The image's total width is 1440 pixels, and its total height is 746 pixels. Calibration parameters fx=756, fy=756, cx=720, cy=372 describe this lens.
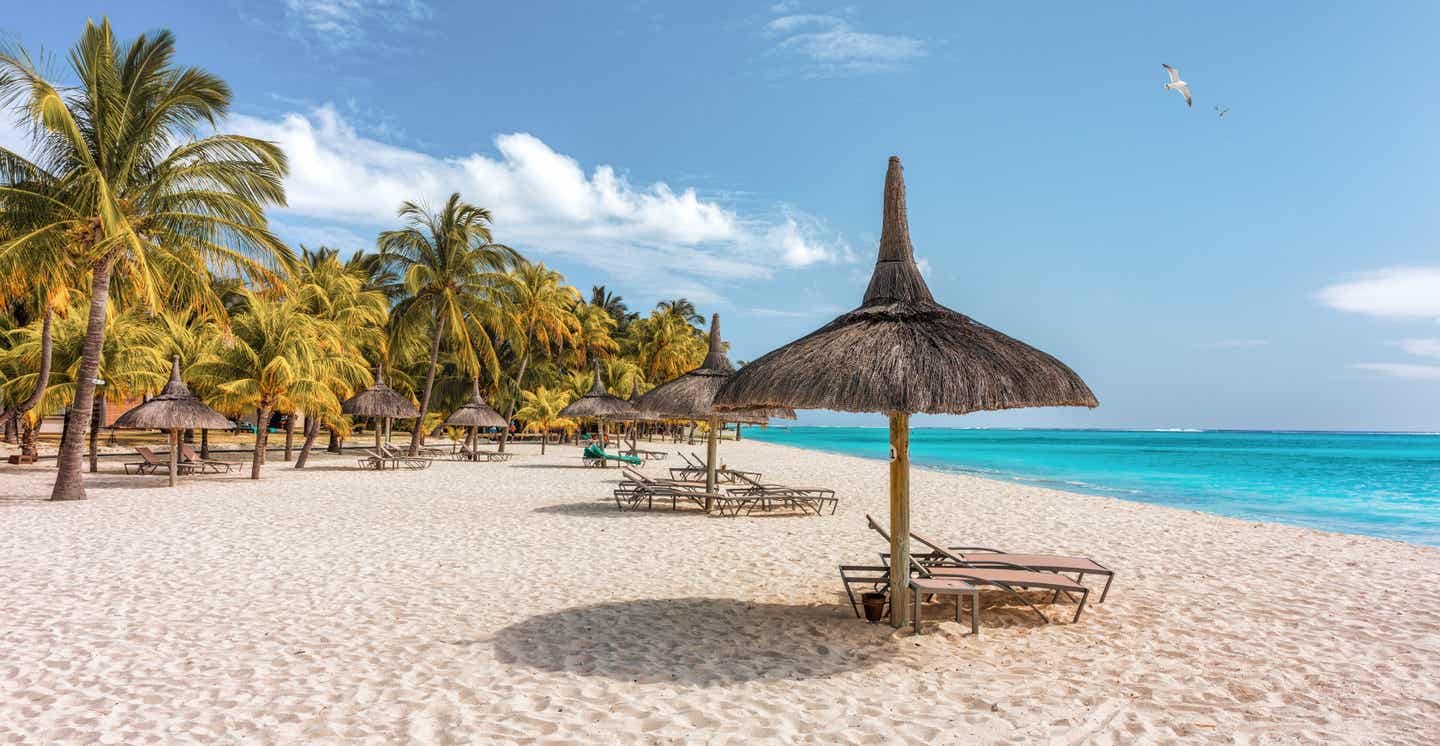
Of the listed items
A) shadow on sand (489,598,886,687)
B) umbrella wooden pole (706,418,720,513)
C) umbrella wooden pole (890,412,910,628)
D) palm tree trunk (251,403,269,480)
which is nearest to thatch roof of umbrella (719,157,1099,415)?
umbrella wooden pole (890,412,910,628)

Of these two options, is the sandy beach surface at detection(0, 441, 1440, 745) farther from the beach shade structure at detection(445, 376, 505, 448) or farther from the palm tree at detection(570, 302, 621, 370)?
the palm tree at detection(570, 302, 621, 370)

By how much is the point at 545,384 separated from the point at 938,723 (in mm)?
36470

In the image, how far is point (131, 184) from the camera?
1212 cm

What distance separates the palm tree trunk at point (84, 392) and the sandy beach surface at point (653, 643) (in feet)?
9.18

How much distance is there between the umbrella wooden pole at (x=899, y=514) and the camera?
5.13 metres

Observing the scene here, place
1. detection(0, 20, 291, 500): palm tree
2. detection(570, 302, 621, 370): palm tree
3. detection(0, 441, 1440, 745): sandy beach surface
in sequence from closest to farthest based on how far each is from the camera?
detection(0, 441, 1440, 745): sandy beach surface
detection(0, 20, 291, 500): palm tree
detection(570, 302, 621, 370): palm tree

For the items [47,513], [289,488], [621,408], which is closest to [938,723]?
[47,513]


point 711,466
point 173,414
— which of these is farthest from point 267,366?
point 711,466

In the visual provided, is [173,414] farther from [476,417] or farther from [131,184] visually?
[476,417]

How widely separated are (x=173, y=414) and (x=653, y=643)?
13740mm

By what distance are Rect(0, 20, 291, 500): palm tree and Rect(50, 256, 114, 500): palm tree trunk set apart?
0.02m

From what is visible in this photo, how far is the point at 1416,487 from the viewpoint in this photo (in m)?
29.0

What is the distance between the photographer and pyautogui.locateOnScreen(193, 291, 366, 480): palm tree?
54.4 ft

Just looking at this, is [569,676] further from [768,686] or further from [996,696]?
[996,696]
